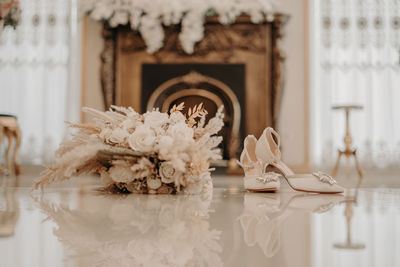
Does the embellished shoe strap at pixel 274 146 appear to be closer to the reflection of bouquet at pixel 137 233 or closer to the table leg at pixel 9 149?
the reflection of bouquet at pixel 137 233

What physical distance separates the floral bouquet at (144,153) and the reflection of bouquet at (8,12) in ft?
7.08

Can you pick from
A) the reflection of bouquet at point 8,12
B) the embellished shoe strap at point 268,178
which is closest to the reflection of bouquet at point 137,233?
the embellished shoe strap at point 268,178

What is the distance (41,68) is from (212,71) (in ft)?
6.25

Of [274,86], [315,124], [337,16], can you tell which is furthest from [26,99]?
[337,16]

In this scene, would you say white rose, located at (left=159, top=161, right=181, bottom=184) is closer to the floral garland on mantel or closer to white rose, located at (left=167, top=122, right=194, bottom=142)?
white rose, located at (left=167, top=122, right=194, bottom=142)

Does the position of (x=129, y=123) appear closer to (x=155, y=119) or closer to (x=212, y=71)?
(x=155, y=119)

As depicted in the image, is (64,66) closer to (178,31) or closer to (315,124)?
(178,31)

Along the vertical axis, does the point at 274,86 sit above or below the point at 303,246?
above

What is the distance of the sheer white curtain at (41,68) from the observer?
4402mm

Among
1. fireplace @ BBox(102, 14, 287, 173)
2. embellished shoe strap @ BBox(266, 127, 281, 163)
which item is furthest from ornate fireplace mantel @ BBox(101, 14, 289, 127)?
embellished shoe strap @ BBox(266, 127, 281, 163)

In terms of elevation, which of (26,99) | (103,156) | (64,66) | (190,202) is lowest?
(190,202)

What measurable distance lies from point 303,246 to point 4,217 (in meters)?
0.64

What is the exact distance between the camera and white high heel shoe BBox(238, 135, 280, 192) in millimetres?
1462

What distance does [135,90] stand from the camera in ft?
13.4
